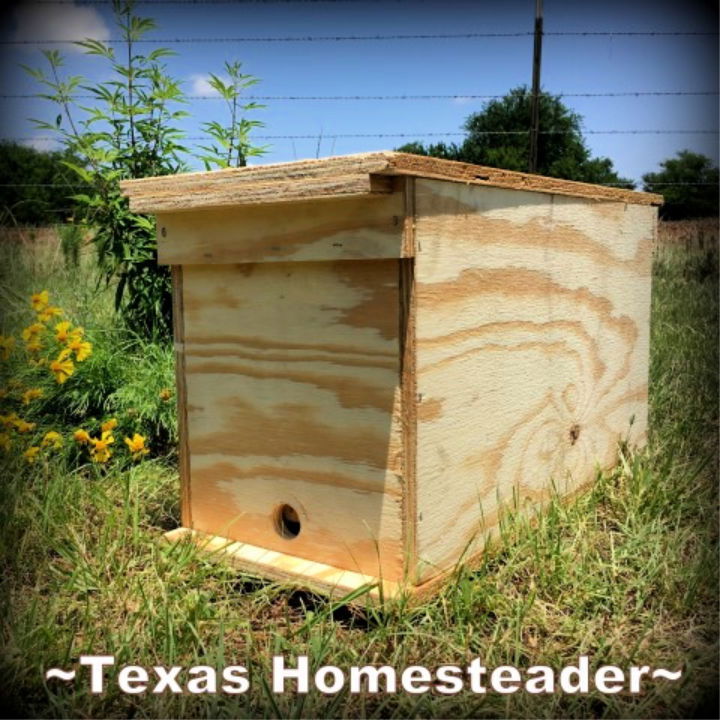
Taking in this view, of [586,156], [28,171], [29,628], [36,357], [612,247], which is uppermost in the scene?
[586,156]

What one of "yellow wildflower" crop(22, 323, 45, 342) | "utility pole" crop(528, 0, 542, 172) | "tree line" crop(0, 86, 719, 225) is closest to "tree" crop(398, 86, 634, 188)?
"tree line" crop(0, 86, 719, 225)

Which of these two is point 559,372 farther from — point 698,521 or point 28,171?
point 28,171

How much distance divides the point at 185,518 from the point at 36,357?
4.78ft

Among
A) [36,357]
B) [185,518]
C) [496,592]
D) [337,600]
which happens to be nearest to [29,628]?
[185,518]

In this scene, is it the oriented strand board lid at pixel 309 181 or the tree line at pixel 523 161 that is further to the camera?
the tree line at pixel 523 161

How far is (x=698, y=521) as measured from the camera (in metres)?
2.27

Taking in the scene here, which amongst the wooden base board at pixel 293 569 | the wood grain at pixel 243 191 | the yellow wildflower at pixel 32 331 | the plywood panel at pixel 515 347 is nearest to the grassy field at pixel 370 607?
the wooden base board at pixel 293 569

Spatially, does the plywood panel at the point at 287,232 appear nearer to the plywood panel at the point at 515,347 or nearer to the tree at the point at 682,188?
the plywood panel at the point at 515,347

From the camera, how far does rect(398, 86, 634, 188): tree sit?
17.0 meters

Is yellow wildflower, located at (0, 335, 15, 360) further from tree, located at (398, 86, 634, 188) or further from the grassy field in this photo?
tree, located at (398, 86, 634, 188)

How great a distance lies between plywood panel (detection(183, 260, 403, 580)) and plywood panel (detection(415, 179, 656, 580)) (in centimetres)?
10

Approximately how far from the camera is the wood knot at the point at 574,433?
238cm

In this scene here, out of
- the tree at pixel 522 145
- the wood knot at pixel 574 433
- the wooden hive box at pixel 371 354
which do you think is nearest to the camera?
the wooden hive box at pixel 371 354

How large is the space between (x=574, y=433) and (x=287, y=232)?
1.14m
